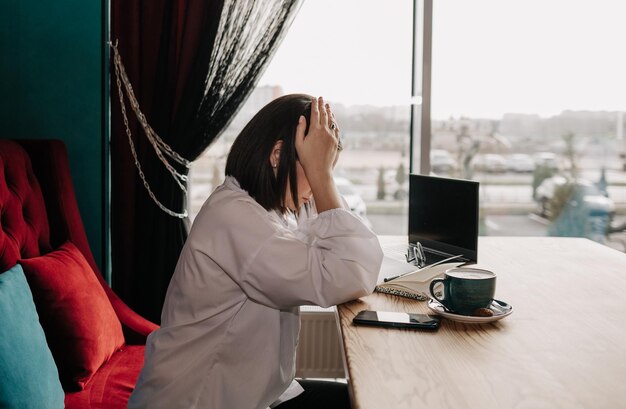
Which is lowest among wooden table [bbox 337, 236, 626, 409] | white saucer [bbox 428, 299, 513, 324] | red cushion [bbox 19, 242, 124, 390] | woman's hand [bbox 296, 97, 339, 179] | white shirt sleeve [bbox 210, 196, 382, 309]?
red cushion [bbox 19, 242, 124, 390]

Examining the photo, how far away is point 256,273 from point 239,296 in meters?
0.10

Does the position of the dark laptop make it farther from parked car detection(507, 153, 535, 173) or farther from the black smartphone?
parked car detection(507, 153, 535, 173)

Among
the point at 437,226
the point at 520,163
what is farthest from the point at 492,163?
the point at 437,226

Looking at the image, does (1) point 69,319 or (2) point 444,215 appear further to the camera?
(2) point 444,215

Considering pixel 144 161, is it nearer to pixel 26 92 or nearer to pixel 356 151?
pixel 26 92

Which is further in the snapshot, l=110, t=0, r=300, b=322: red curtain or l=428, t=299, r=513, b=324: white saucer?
l=110, t=0, r=300, b=322: red curtain

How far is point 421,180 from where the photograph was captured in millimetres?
Answer: 2004

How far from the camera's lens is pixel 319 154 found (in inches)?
54.1

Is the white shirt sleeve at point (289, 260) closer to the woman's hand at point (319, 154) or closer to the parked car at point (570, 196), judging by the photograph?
the woman's hand at point (319, 154)

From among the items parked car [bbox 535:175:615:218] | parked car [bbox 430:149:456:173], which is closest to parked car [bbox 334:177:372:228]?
parked car [bbox 430:149:456:173]

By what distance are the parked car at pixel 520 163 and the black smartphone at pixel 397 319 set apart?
173 cm

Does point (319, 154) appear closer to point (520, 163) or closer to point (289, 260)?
point (289, 260)

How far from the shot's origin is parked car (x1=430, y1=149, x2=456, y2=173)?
292 cm

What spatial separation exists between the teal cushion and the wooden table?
64cm
